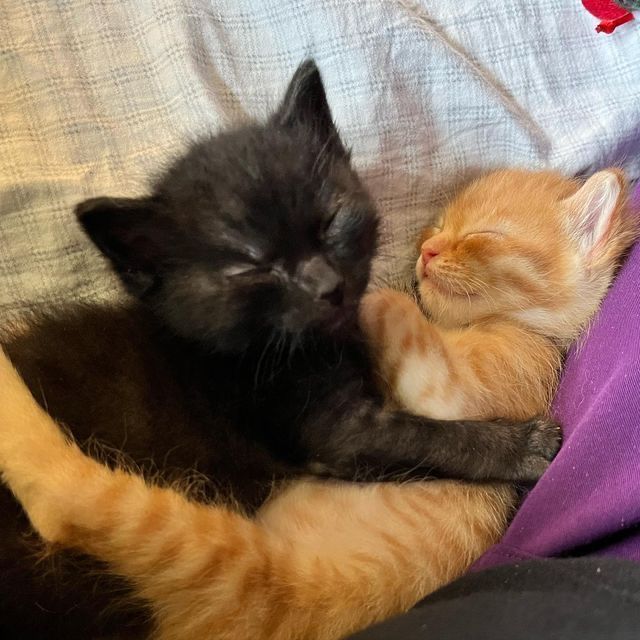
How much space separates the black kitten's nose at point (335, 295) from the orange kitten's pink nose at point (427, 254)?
412mm

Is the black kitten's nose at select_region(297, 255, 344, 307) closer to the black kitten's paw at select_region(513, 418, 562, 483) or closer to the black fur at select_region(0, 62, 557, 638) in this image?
the black fur at select_region(0, 62, 557, 638)

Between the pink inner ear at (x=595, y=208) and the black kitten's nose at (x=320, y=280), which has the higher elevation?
the black kitten's nose at (x=320, y=280)

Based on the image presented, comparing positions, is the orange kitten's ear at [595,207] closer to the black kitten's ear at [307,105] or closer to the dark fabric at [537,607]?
the black kitten's ear at [307,105]

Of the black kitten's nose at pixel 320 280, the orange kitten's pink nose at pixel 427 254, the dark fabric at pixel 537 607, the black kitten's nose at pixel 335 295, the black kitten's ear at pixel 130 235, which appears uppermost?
the black kitten's ear at pixel 130 235

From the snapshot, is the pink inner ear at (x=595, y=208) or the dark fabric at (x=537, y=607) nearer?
the dark fabric at (x=537, y=607)

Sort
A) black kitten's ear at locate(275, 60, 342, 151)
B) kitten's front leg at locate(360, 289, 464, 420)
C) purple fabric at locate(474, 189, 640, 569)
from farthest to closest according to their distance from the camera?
1. kitten's front leg at locate(360, 289, 464, 420)
2. black kitten's ear at locate(275, 60, 342, 151)
3. purple fabric at locate(474, 189, 640, 569)

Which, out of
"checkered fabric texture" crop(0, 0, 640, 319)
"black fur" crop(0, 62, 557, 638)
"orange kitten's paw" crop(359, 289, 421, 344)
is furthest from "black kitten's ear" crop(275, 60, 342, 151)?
"orange kitten's paw" crop(359, 289, 421, 344)

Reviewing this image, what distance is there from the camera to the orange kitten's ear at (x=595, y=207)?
1352 mm

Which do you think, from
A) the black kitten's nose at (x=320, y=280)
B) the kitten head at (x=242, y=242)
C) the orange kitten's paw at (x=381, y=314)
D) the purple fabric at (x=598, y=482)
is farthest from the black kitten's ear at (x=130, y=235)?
the purple fabric at (x=598, y=482)

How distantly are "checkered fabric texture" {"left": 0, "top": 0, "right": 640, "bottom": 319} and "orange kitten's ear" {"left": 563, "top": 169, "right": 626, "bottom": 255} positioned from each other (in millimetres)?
158

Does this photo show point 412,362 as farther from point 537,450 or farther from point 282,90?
point 282,90

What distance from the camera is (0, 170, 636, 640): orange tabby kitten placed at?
38.0 inches

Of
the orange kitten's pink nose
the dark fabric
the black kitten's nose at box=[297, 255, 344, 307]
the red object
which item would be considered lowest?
the dark fabric

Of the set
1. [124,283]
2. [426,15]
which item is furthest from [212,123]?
[426,15]
